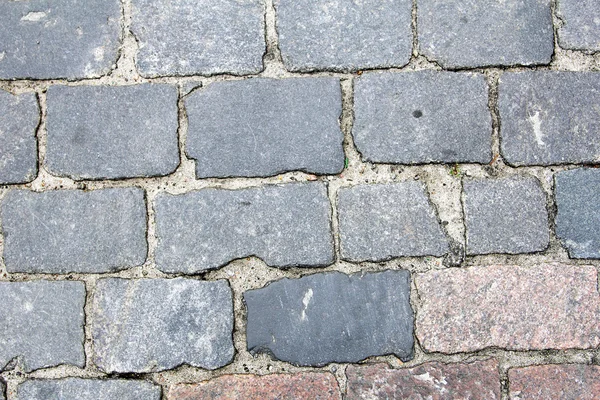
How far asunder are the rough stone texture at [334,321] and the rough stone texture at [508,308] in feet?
0.27

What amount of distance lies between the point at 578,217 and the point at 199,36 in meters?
1.48

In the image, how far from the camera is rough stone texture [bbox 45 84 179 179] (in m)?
2.23

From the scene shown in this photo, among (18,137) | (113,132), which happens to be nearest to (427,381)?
(113,132)

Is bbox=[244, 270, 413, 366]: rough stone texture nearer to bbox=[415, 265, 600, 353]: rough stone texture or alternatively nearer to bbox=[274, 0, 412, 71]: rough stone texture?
bbox=[415, 265, 600, 353]: rough stone texture

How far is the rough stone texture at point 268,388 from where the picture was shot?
7.06 feet

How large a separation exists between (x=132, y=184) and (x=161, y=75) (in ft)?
1.33

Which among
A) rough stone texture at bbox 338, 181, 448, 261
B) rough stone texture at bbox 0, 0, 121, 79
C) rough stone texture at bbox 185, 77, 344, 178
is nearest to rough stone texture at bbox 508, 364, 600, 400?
rough stone texture at bbox 338, 181, 448, 261

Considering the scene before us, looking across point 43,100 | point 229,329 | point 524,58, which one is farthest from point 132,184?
point 524,58

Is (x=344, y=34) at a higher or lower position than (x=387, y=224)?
higher

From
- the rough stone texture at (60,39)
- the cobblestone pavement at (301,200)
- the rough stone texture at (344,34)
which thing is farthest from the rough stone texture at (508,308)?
the rough stone texture at (60,39)

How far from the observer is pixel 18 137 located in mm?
2252

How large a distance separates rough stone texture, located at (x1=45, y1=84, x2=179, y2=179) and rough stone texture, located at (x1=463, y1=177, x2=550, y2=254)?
41.5 inches

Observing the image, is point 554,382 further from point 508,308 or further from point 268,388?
point 268,388

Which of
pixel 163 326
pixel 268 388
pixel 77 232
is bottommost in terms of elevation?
pixel 268 388
